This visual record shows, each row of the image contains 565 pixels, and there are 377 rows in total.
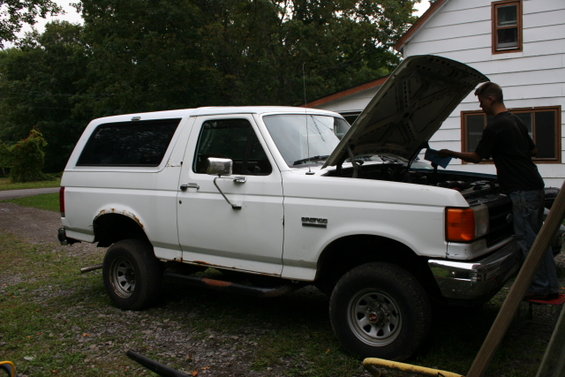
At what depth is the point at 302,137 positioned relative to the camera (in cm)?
507

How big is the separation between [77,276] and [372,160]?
478 centimetres

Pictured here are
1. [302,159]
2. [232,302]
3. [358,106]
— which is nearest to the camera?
[302,159]

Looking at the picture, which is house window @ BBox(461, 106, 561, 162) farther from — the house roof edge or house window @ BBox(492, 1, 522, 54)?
the house roof edge

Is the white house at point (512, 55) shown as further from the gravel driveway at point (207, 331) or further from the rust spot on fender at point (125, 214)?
the rust spot on fender at point (125, 214)

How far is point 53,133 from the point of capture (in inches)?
1827

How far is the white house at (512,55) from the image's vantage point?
34.0ft

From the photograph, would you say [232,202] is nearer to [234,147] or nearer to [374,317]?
[234,147]

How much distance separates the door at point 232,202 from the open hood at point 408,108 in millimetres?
698

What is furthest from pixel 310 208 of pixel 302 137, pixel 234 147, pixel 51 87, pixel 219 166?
pixel 51 87

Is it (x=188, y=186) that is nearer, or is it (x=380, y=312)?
(x=380, y=312)

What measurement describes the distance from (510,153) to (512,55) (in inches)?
283

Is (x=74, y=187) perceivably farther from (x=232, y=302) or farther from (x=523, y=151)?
(x=523, y=151)

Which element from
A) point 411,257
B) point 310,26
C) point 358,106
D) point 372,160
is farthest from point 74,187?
point 310,26

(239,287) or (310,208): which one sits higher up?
(310,208)
